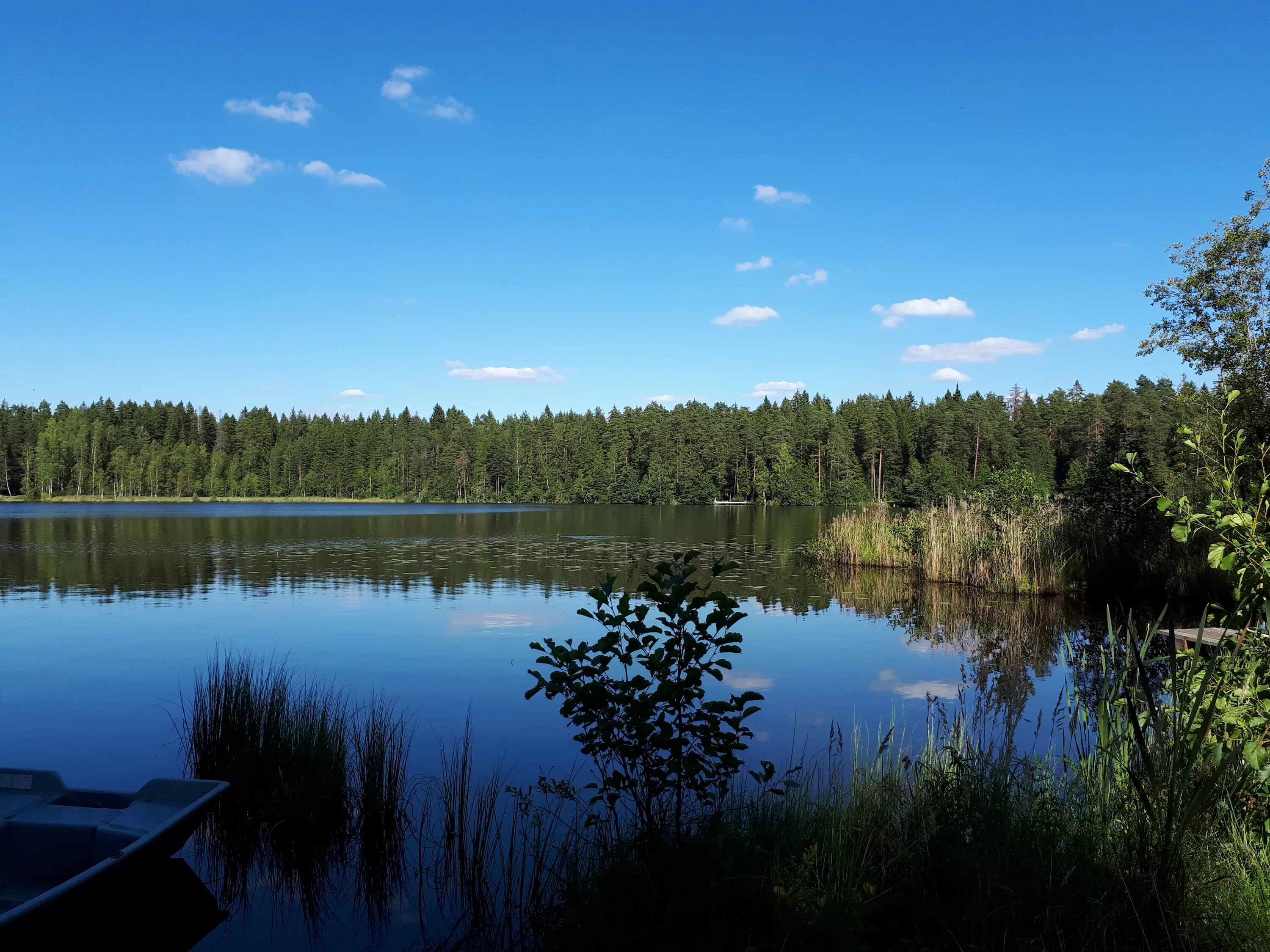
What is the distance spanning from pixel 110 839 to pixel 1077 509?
2220 centimetres

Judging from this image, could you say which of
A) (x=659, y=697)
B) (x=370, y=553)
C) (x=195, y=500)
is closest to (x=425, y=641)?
(x=659, y=697)

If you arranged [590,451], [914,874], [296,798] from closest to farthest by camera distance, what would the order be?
[914,874] < [296,798] < [590,451]

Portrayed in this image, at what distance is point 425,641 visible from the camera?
1380 centimetres

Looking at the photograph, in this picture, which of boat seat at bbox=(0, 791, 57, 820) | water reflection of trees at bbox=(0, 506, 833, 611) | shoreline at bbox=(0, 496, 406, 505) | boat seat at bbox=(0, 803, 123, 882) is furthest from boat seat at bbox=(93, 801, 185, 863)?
shoreline at bbox=(0, 496, 406, 505)

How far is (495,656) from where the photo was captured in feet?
41.3

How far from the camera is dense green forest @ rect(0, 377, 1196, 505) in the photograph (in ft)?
293

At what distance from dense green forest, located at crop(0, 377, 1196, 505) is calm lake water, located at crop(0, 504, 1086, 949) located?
2420 inches

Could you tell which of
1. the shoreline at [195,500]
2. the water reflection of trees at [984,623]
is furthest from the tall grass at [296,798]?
the shoreline at [195,500]

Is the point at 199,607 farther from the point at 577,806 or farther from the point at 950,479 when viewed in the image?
the point at 950,479

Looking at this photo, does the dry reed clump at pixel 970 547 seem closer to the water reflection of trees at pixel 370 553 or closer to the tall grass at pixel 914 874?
the water reflection of trees at pixel 370 553

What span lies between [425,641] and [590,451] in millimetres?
98057

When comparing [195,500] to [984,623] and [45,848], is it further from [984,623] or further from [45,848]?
[45,848]

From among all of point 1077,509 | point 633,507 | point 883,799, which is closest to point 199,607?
point 883,799

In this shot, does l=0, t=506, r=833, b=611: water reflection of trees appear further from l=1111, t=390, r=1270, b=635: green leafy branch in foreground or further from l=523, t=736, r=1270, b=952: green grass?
l=1111, t=390, r=1270, b=635: green leafy branch in foreground
